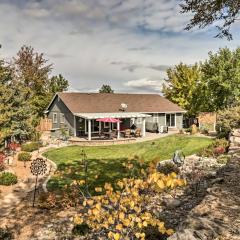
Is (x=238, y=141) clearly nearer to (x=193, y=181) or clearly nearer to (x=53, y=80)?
(x=193, y=181)

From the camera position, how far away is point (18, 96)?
3088cm

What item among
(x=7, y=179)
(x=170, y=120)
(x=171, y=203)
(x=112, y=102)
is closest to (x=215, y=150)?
(x=171, y=203)

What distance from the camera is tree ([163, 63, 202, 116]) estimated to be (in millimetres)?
47250

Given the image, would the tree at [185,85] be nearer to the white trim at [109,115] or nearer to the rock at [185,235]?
the white trim at [109,115]

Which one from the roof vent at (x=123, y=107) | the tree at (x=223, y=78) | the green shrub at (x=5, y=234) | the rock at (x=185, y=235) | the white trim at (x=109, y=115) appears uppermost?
the tree at (x=223, y=78)

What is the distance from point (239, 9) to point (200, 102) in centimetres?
3567

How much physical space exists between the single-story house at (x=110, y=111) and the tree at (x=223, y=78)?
5.17m

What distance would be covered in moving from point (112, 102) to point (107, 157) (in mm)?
17827

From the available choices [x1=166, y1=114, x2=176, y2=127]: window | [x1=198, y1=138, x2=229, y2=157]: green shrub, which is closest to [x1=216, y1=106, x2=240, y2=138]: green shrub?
[x1=198, y1=138, x2=229, y2=157]: green shrub

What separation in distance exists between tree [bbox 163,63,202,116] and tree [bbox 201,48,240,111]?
4.14 meters

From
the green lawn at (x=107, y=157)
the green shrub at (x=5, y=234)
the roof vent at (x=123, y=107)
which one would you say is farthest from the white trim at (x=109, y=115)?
the green shrub at (x=5, y=234)

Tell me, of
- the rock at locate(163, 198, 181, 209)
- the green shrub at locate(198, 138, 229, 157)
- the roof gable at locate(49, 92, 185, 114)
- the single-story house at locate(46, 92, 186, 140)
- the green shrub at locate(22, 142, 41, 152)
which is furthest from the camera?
the roof gable at locate(49, 92, 185, 114)

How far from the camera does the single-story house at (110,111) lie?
124ft

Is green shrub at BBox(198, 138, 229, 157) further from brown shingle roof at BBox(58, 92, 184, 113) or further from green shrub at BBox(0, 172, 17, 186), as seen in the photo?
brown shingle roof at BBox(58, 92, 184, 113)
